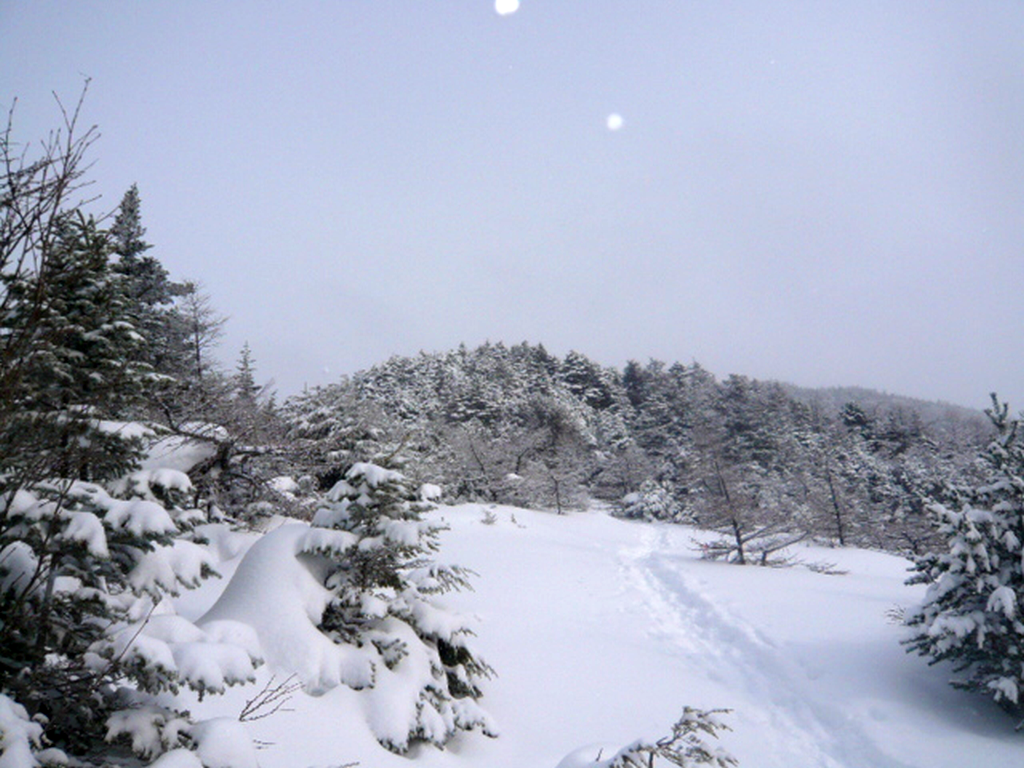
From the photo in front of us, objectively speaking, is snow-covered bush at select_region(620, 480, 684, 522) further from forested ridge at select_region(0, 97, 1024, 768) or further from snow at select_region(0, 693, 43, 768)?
snow at select_region(0, 693, 43, 768)

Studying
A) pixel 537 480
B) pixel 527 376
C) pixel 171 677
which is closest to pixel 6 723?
pixel 171 677

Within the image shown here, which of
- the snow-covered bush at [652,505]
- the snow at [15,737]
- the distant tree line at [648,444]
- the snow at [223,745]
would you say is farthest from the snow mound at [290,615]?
the snow-covered bush at [652,505]

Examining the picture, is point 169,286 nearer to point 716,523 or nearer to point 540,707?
point 540,707

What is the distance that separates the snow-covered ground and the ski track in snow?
26 millimetres

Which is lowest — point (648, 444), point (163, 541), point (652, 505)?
point (652, 505)

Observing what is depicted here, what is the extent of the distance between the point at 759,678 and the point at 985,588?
3.13m

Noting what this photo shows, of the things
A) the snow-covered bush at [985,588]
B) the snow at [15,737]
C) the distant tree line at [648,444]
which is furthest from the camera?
the distant tree line at [648,444]

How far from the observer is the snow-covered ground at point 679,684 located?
4.34 meters

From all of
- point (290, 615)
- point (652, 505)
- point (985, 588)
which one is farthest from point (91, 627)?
point (652, 505)

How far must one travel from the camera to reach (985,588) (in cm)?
618

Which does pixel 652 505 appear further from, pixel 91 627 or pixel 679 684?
pixel 91 627

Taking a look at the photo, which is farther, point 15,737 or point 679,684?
point 679,684

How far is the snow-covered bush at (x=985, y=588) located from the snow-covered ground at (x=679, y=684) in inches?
23.8

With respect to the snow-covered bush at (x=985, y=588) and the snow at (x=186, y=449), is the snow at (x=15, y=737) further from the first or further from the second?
the snow-covered bush at (x=985, y=588)
